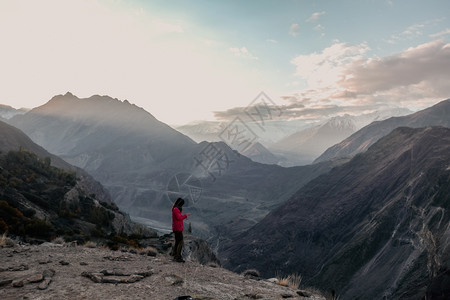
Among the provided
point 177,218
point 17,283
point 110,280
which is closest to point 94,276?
A: point 110,280

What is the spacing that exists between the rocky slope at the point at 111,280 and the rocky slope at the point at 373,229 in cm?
2647

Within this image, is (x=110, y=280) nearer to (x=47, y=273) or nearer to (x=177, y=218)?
(x=47, y=273)

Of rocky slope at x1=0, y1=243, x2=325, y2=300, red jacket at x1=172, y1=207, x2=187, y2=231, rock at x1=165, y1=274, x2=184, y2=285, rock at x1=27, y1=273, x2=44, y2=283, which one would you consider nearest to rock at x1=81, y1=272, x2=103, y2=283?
rocky slope at x1=0, y1=243, x2=325, y2=300

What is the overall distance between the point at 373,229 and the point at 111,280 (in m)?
69.7

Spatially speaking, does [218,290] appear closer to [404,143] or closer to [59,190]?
[59,190]

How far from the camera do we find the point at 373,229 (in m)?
65.9

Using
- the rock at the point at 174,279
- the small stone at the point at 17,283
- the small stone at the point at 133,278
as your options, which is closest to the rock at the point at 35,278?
the small stone at the point at 17,283

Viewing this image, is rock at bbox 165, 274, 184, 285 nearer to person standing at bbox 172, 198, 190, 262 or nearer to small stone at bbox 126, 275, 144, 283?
small stone at bbox 126, 275, 144, 283

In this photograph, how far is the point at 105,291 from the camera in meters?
7.71

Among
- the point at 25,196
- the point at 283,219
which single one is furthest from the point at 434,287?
the point at 283,219

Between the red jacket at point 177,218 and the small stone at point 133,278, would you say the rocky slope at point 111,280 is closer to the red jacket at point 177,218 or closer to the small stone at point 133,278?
the small stone at point 133,278

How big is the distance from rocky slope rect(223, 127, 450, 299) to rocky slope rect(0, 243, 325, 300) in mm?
26467

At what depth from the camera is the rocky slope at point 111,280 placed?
753cm

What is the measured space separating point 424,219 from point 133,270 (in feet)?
217
